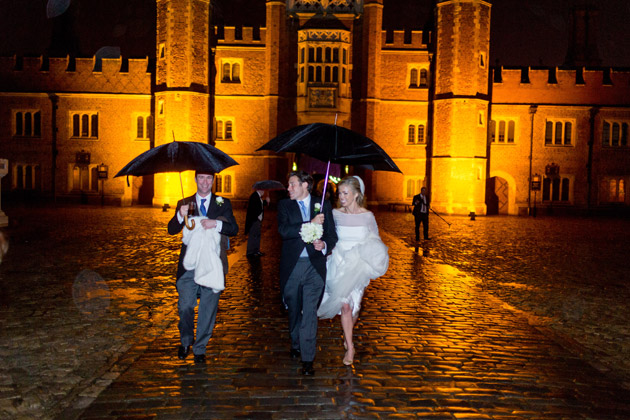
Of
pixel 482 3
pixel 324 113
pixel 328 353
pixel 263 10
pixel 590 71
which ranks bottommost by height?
pixel 328 353

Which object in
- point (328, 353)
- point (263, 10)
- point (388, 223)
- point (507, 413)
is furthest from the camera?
point (263, 10)

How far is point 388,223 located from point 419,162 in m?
10.7

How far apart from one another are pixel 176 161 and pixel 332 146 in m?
1.42

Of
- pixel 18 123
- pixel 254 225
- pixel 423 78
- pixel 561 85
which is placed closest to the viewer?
pixel 254 225

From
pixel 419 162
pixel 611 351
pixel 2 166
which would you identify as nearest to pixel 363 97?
pixel 419 162

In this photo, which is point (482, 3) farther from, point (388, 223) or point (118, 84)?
point (118, 84)

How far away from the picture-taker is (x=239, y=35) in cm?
3238

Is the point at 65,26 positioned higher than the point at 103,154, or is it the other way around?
the point at 65,26

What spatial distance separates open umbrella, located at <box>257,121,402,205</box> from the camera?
5.03m

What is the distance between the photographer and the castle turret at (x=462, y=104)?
30125 mm

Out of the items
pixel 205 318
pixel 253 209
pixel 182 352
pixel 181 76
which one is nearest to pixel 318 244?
pixel 205 318

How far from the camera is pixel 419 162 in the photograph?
3281 centimetres

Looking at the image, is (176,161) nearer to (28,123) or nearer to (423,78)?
(423,78)

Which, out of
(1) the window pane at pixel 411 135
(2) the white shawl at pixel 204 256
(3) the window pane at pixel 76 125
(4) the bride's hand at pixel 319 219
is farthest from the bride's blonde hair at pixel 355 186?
(3) the window pane at pixel 76 125
